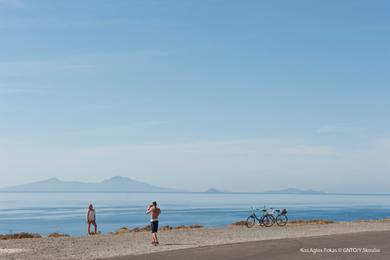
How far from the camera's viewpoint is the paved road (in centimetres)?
1612

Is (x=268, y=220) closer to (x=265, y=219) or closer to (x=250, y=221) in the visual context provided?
(x=265, y=219)

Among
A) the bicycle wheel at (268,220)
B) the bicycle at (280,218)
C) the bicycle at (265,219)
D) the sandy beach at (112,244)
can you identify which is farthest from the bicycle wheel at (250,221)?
the sandy beach at (112,244)

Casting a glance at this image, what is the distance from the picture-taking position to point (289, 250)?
58.6 ft

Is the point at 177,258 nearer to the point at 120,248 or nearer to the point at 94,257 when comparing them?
the point at 94,257

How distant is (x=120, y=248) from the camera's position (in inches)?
749

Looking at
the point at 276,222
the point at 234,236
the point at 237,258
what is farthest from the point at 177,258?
the point at 276,222

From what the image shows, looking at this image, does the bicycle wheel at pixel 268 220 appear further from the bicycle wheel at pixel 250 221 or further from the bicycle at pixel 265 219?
the bicycle wheel at pixel 250 221

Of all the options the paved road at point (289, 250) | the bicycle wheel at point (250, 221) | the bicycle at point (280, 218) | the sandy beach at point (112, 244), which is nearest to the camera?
the paved road at point (289, 250)

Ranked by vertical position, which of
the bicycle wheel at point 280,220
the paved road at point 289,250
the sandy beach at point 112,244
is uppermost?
the bicycle wheel at point 280,220

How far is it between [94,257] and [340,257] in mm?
7326

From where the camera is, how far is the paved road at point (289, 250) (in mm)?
16125

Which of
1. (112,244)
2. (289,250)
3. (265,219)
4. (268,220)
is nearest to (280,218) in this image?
(268,220)

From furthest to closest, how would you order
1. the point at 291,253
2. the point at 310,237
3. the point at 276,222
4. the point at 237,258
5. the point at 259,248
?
the point at 276,222 < the point at 310,237 < the point at 259,248 < the point at 291,253 < the point at 237,258

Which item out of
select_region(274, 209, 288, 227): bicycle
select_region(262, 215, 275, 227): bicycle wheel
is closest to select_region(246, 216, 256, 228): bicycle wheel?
select_region(262, 215, 275, 227): bicycle wheel
